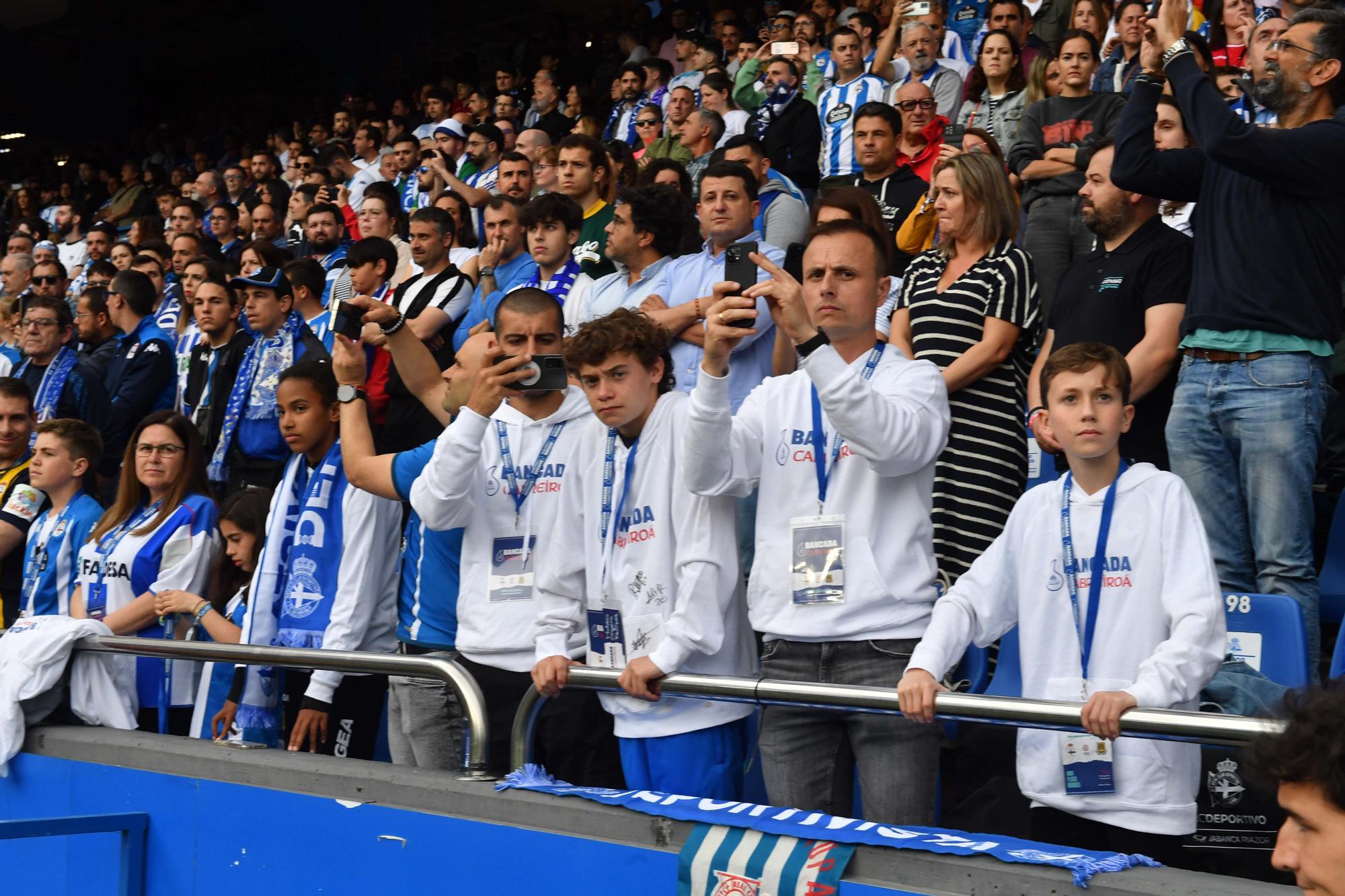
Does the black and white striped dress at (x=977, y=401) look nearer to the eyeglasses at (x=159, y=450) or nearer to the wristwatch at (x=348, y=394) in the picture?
the wristwatch at (x=348, y=394)

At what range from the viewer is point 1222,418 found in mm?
4035

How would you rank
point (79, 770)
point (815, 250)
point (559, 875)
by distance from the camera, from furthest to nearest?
point (79, 770)
point (815, 250)
point (559, 875)

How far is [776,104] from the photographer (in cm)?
906

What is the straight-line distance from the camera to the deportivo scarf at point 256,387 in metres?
6.89

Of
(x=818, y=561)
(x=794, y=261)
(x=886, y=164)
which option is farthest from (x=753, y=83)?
(x=818, y=561)

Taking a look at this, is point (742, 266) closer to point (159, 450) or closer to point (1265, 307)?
point (1265, 307)

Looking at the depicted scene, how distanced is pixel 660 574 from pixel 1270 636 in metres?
1.51

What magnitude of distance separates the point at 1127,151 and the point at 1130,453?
3.04 feet

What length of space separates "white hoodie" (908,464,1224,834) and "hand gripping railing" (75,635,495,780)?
1.12 m

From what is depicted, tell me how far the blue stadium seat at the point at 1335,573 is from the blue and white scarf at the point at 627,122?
731 centimetres

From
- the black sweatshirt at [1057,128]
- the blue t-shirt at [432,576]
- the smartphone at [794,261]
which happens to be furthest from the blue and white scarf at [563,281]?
the blue t-shirt at [432,576]

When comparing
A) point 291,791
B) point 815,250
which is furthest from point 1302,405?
point 291,791

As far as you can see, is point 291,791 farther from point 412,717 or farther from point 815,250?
point 815,250

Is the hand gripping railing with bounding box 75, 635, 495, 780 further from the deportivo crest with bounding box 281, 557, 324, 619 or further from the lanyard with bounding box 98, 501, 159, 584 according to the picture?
the lanyard with bounding box 98, 501, 159, 584
